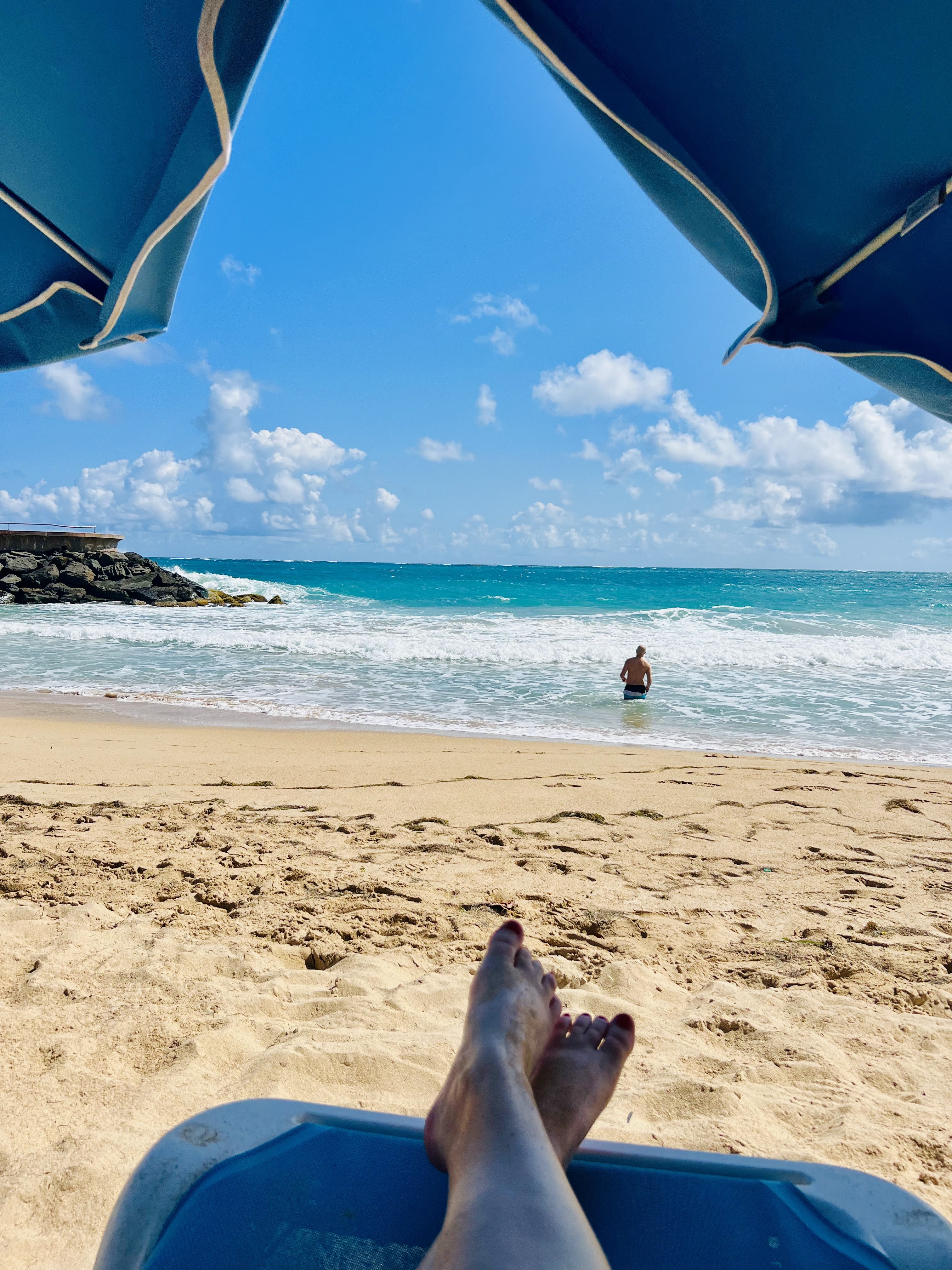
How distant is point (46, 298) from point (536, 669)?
10.00m

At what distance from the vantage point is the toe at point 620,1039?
1.70 meters

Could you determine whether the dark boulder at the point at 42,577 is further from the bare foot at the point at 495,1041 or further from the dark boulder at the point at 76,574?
the bare foot at the point at 495,1041

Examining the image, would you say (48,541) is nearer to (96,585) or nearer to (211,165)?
(96,585)

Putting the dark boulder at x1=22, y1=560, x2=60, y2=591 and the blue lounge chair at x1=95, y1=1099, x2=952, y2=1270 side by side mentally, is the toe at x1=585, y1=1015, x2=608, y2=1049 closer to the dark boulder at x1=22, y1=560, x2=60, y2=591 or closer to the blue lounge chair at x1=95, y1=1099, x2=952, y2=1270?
the blue lounge chair at x1=95, y1=1099, x2=952, y2=1270

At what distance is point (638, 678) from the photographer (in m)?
8.77

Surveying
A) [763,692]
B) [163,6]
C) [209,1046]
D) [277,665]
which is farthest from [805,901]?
[277,665]

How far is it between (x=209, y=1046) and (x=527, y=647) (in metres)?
11.5

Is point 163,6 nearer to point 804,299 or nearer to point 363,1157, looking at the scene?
point 804,299

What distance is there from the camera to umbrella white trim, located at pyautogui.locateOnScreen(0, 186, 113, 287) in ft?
5.33

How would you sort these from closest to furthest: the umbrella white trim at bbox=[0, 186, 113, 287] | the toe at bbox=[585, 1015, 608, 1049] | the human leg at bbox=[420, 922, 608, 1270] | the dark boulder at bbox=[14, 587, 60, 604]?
the human leg at bbox=[420, 922, 608, 1270], the umbrella white trim at bbox=[0, 186, 113, 287], the toe at bbox=[585, 1015, 608, 1049], the dark boulder at bbox=[14, 587, 60, 604]

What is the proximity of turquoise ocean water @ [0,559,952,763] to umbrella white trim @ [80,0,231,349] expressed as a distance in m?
6.15

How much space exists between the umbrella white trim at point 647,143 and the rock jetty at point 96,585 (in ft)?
73.2

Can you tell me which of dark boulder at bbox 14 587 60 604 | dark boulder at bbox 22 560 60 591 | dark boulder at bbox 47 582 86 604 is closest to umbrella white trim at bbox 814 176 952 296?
dark boulder at bbox 47 582 86 604

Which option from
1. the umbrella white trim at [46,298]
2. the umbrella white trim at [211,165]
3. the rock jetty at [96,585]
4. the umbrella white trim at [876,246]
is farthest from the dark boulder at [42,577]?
the umbrella white trim at [876,246]
